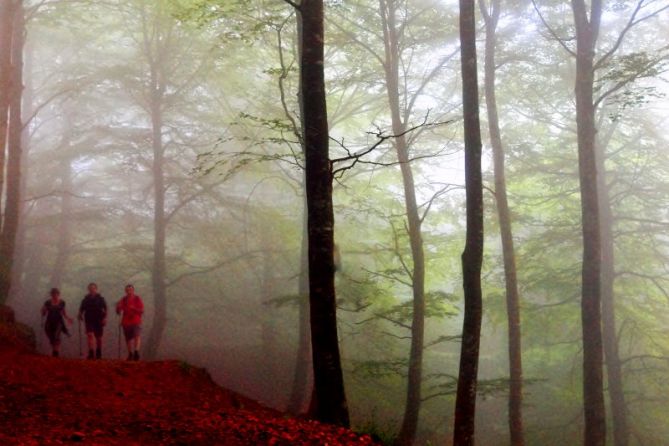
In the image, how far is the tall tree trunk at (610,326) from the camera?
55.8 feet

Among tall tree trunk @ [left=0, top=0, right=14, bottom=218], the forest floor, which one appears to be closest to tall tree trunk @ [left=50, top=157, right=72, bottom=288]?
tall tree trunk @ [left=0, top=0, right=14, bottom=218]

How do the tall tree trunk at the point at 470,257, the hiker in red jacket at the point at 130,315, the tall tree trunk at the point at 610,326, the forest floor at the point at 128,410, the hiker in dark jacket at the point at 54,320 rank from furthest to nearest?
the tall tree trunk at the point at 610,326, the hiker in dark jacket at the point at 54,320, the hiker in red jacket at the point at 130,315, the tall tree trunk at the point at 470,257, the forest floor at the point at 128,410

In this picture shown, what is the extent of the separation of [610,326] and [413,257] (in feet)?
26.5

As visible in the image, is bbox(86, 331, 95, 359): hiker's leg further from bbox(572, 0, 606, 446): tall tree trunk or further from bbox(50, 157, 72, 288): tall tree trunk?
bbox(50, 157, 72, 288): tall tree trunk

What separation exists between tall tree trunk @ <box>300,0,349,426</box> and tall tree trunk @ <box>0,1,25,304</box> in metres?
9.63

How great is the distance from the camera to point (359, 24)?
1617 centimetres

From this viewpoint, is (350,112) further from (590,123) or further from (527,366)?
(527,366)

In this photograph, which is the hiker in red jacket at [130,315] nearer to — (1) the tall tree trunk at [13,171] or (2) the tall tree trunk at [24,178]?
(1) the tall tree trunk at [13,171]

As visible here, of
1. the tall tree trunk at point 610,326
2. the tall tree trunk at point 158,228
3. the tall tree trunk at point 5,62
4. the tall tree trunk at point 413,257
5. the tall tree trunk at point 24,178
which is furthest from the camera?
the tall tree trunk at point 24,178

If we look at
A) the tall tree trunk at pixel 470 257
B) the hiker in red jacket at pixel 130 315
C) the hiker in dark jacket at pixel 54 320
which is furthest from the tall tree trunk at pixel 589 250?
the hiker in dark jacket at pixel 54 320

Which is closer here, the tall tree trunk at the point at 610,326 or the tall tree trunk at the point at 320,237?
the tall tree trunk at the point at 320,237

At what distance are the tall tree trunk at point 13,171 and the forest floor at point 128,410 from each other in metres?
4.07

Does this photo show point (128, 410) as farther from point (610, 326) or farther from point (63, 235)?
point (63, 235)

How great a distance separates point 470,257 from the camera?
9.34 metres
